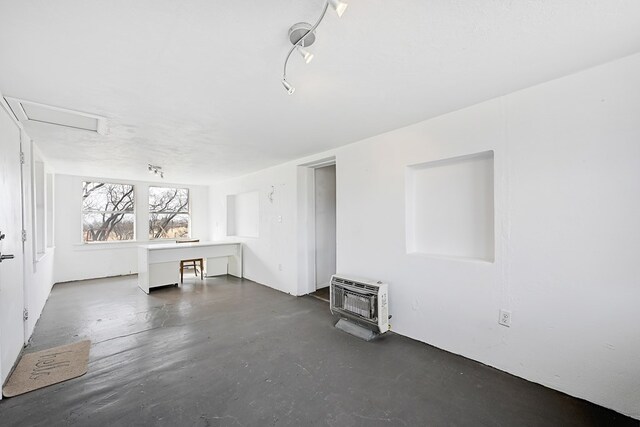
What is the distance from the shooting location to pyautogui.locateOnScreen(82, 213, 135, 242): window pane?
18.7 feet

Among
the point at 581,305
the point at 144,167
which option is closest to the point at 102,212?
the point at 144,167

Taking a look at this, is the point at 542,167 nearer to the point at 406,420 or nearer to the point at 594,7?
the point at 594,7

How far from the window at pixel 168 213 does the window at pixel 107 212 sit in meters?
0.41

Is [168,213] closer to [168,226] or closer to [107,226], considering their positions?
[168,226]

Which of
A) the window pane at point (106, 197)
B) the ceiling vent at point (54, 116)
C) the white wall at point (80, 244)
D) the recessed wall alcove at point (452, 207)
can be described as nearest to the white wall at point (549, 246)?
the recessed wall alcove at point (452, 207)

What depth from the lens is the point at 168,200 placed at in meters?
6.70

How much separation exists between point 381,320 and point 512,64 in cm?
234

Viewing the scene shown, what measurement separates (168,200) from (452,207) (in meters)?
6.42

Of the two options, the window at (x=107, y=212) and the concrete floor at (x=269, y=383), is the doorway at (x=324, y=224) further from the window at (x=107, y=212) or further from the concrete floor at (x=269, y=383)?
the window at (x=107, y=212)

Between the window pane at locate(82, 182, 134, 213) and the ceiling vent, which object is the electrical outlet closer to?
the ceiling vent

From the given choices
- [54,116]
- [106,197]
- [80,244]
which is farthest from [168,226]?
[54,116]

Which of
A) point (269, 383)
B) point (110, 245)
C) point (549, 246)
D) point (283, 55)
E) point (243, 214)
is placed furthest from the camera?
point (243, 214)

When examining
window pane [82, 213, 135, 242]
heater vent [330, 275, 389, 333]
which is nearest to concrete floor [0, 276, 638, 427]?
heater vent [330, 275, 389, 333]

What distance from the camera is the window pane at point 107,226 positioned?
18.7 feet
